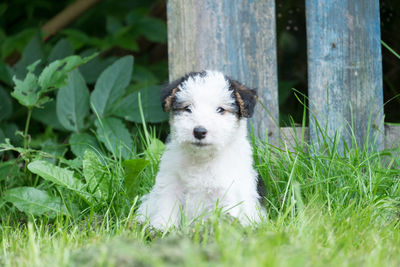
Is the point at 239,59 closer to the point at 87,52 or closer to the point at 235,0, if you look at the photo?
the point at 235,0

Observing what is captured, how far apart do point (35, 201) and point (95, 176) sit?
490mm

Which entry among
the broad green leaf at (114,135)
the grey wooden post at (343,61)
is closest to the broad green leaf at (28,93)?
the broad green leaf at (114,135)

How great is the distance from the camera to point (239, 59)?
4.65m

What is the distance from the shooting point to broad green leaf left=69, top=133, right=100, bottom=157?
191 inches

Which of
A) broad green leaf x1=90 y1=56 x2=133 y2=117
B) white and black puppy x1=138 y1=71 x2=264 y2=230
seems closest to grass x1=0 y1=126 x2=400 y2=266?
white and black puppy x1=138 y1=71 x2=264 y2=230

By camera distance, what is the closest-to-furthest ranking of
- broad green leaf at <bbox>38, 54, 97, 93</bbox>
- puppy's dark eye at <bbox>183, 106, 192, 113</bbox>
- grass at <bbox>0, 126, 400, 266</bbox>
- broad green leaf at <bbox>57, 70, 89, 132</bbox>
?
grass at <bbox>0, 126, 400, 266</bbox>
puppy's dark eye at <bbox>183, 106, 192, 113</bbox>
broad green leaf at <bbox>38, 54, 97, 93</bbox>
broad green leaf at <bbox>57, 70, 89, 132</bbox>

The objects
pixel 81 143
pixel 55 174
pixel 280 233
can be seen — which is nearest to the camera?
pixel 280 233

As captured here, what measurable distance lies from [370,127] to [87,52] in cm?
317

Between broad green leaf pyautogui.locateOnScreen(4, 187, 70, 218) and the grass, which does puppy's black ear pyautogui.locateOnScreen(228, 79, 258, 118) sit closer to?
the grass

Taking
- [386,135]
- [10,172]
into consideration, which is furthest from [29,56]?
[386,135]

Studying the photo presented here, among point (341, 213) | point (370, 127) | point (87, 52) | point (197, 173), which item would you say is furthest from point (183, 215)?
point (87, 52)

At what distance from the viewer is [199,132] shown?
334 cm

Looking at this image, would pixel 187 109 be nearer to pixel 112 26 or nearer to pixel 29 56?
pixel 29 56

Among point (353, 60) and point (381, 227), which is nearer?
point (381, 227)
